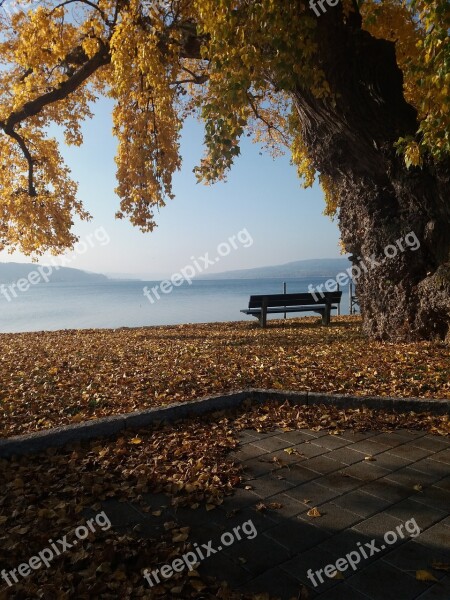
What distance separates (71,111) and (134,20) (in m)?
8.25

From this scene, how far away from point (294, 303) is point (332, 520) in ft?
34.0

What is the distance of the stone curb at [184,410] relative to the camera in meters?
4.19

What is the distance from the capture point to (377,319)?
924 cm

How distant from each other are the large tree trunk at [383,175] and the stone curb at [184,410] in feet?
11.2

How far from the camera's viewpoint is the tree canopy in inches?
261

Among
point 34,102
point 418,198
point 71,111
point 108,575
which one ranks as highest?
point 71,111

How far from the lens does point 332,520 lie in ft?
9.68

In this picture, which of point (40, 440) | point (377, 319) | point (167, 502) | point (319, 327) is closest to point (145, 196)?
point (319, 327)

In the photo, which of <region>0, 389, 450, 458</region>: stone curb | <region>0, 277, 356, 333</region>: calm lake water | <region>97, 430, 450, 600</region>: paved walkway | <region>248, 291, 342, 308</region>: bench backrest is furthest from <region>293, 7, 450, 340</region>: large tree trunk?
<region>0, 277, 356, 333</region>: calm lake water

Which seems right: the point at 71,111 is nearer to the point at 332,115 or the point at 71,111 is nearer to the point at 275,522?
the point at 332,115

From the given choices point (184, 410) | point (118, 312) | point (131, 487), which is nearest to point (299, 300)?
point (184, 410)

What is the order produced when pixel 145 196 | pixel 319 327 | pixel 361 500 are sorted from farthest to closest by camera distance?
1. pixel 145 196
2. pixel 319 327
3. pixel 361 500

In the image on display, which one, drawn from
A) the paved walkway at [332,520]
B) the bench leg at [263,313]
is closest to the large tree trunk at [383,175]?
the bench leg at [263,313]

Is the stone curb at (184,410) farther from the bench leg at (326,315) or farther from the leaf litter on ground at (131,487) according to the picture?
the bench leg at (326,315)
